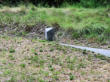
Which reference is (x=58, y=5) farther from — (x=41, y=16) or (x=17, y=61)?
(x=17, y=61)

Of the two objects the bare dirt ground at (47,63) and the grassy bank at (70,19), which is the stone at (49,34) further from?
the grassy bank at (70,19)

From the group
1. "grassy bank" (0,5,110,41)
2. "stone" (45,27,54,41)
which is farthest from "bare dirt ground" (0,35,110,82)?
"grassy bank" (0,5,110,41)

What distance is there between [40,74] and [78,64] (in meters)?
1.23

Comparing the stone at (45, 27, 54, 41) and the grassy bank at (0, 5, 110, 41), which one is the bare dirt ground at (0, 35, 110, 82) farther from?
the grassy bank at (0, 5, 110, 41)

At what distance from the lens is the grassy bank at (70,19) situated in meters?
8.29

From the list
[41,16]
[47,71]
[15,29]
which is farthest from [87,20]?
[47,71]

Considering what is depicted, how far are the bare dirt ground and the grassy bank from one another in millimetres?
1240

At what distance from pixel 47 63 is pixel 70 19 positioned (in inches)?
142

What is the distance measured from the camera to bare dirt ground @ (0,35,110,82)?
5066 mm

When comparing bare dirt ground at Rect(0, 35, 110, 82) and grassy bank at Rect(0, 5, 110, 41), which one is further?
grassy bank at Rect(0, 5, 110, 41)

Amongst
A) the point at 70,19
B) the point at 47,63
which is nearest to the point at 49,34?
the point at 70,19

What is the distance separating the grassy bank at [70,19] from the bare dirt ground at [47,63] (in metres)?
1.24

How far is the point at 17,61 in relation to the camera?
5.92 meters

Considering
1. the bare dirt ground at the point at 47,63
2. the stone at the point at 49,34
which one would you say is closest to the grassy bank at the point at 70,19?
the stone at the point at 49,34
